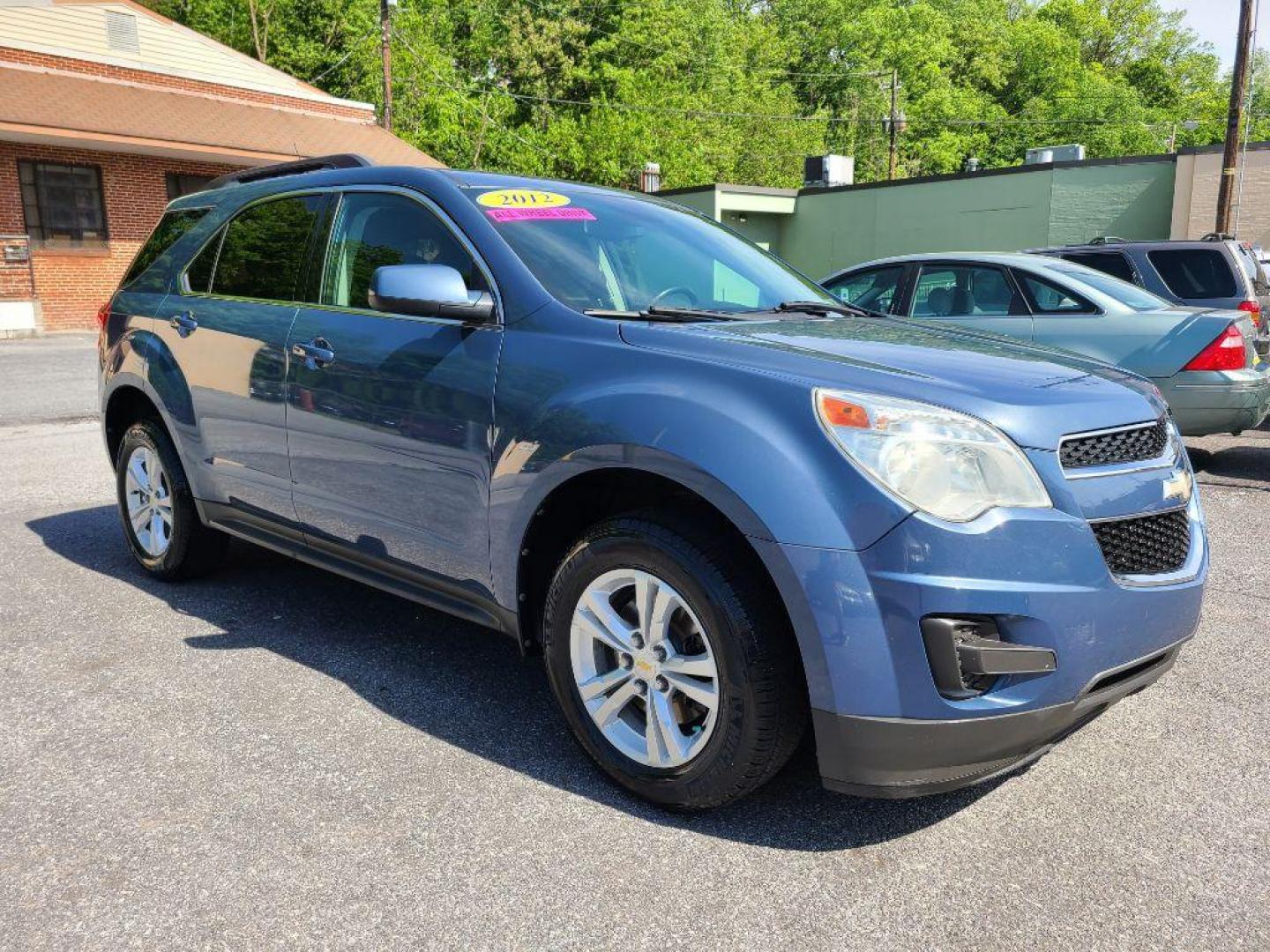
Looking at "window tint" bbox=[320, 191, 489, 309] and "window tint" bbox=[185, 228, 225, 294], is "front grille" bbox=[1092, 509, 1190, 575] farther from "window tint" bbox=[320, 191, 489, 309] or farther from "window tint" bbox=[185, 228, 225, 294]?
"window tint" bbox=[185, 228, 225, 294]

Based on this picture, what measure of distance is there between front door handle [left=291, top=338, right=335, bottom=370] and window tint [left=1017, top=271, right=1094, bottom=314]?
235 inches

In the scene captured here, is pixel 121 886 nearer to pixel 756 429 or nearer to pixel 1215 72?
pixel 756 429

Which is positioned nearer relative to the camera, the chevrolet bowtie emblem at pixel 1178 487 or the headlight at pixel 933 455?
the headlight at pixel 933 455

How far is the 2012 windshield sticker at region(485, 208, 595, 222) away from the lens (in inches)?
135

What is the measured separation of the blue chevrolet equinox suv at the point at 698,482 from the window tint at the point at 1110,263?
6298 millimetres

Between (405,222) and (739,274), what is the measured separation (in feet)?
4.02

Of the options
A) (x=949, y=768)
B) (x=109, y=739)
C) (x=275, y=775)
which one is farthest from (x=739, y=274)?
(x=109, y=739)

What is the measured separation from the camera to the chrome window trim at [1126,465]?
2502 mm

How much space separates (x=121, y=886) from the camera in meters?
2.44

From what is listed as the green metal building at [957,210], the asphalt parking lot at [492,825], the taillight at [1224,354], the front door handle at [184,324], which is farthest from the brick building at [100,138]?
the taillight at [1224,354]

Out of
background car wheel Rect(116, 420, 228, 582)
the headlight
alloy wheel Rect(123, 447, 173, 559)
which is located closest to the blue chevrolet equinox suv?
the headlight

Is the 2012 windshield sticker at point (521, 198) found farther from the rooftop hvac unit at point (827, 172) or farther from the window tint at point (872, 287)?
the rooftop hvac unit at point (827, 172)

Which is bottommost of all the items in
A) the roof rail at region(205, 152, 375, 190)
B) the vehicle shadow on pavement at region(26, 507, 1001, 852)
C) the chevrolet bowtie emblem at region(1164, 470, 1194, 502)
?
the vehicle shadow on pavement at region(26, 507, 1001, 852)

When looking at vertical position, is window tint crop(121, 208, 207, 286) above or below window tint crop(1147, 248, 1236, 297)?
above
